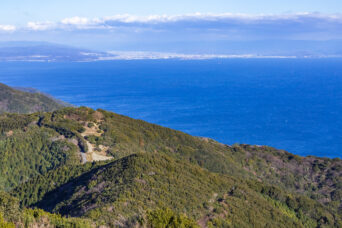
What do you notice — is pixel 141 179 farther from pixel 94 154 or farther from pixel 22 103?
pixel 22 103

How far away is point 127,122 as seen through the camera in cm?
6525

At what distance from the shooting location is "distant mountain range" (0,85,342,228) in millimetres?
25377

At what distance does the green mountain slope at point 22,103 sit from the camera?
119m

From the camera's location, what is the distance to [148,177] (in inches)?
1315

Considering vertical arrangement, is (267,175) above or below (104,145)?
below

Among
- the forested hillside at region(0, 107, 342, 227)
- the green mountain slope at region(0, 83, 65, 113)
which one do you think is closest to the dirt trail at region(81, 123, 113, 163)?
the forested hillside at region(0, 107, 342, 227)

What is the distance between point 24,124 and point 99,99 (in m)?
104

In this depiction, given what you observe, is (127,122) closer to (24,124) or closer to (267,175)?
(24,124)

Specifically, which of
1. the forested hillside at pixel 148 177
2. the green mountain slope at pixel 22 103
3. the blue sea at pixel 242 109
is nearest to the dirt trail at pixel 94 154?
the forested hillside at pixel 148 177

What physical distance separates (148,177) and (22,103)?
101624 mm

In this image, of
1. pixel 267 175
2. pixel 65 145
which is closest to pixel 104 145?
pixel 65 145

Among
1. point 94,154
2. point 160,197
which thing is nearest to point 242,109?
point 94,154

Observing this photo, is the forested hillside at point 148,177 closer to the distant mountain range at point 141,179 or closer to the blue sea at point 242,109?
the distant mountain range at point 141,179

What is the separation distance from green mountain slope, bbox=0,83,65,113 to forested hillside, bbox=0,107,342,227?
5820 centimetres
